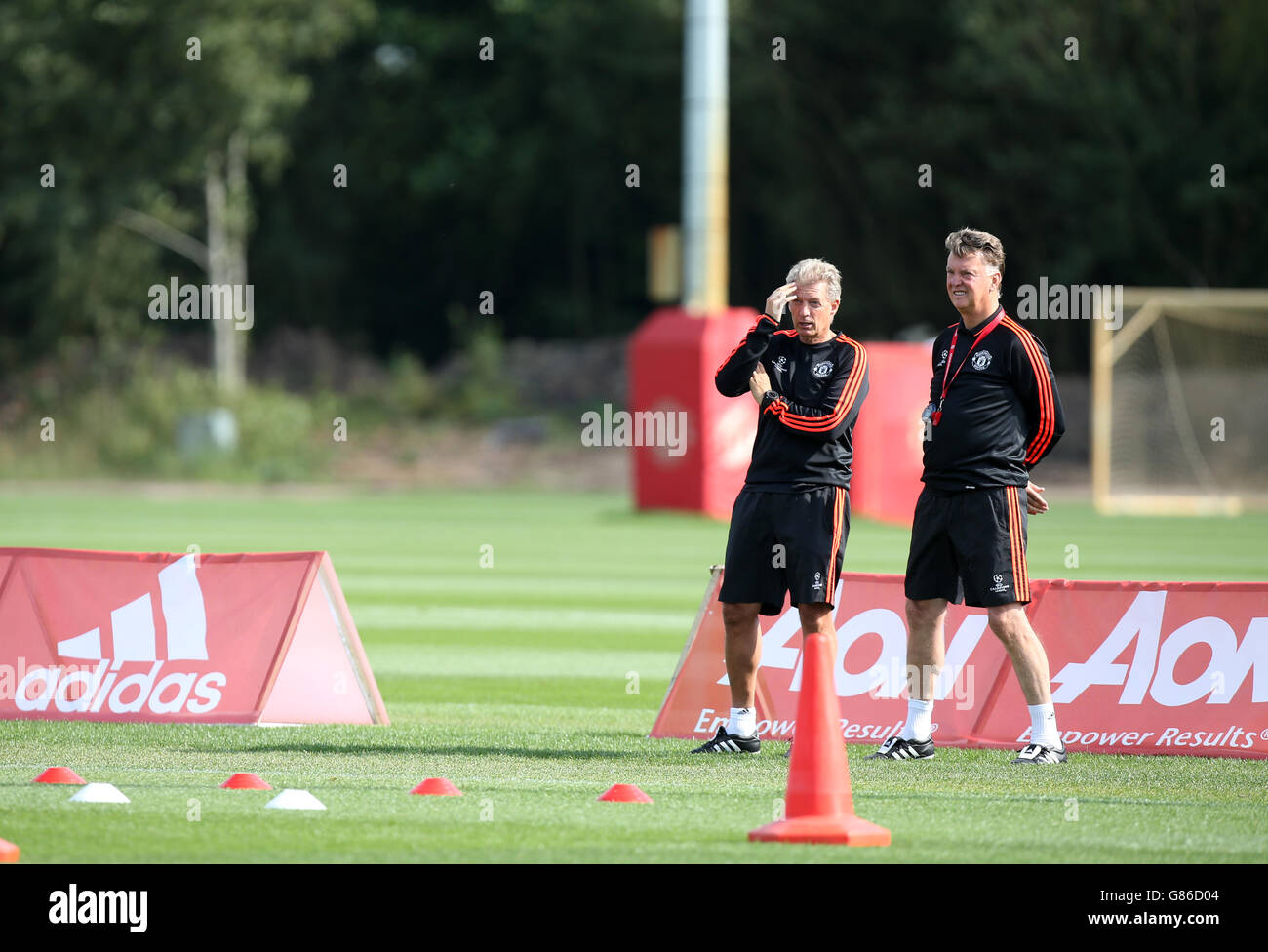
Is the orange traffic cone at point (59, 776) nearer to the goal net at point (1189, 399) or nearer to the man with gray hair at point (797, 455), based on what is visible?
the man with gray hair at point (797, 455)

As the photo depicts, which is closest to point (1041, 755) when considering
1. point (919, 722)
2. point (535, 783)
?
point (919, 722)

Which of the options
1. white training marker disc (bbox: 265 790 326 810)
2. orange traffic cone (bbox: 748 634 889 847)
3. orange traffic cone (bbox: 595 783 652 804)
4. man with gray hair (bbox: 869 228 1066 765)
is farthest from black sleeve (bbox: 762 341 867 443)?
white training marker disc (bbox: 265 790 326 810)

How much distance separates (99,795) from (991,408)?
4294mm

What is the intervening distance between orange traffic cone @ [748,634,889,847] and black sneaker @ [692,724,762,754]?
2353mm

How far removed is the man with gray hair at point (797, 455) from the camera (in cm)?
926

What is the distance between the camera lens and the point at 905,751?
949cm

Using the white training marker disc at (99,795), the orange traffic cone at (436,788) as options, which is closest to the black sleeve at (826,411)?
the orange traffic cone at (436,788)

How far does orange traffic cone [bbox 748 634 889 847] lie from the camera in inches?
281

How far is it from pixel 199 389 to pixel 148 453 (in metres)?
2.03

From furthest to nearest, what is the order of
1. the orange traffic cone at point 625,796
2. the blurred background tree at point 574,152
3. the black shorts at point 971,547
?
the blurred background tree at point 574,152 → the black shorts at point 971,547 → the orange traffic cone at point 625,796

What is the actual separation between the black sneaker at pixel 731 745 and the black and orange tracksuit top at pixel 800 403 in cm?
123

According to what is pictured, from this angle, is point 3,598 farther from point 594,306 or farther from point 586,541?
point 594,306
